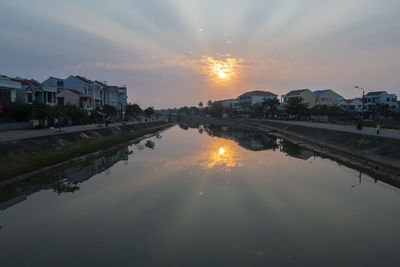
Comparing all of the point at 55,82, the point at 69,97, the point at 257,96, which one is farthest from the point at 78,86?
the point at 257,96

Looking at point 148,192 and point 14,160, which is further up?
point 14,160

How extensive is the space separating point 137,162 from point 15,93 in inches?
1149

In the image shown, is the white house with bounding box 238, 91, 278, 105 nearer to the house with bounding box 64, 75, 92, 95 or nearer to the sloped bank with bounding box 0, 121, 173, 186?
the house with bounding box 64, 75, 92, 95

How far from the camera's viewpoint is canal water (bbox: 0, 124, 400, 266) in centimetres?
930

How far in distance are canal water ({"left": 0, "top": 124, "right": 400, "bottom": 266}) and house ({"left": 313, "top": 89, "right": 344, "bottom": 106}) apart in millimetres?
78627

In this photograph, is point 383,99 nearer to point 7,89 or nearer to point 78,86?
point 78,86

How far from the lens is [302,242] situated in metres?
10.2

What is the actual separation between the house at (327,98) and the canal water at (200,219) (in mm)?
78627

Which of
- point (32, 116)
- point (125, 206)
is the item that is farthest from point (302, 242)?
point (32, 116)

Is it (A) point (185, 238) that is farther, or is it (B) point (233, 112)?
(B) point (233, 112)

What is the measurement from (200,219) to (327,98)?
96.3 meters

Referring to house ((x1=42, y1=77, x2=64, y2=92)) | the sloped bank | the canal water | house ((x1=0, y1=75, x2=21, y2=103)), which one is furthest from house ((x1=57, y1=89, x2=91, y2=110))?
the canal water

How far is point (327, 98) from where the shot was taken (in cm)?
9225

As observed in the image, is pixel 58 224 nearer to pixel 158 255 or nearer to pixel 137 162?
pixel 158 255
